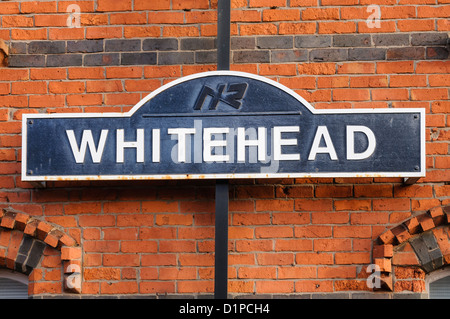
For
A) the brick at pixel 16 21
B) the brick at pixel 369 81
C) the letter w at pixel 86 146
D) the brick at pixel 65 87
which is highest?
the brick at pixel 16 21

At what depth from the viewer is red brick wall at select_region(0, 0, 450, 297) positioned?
134 inches

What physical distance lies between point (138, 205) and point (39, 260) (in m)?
0.68

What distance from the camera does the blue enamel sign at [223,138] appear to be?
322 centimetres

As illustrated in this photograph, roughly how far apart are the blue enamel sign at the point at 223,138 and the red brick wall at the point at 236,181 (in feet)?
0.79

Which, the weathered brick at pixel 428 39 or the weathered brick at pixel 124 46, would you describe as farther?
the weathered brick at pixel 124 46

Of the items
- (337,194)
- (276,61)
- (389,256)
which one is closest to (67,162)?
(276,61)

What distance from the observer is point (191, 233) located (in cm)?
344

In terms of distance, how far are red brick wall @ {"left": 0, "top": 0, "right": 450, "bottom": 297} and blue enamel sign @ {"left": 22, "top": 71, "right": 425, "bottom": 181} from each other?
9.4 inches

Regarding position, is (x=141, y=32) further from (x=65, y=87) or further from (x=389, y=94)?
(x=389, y=94)

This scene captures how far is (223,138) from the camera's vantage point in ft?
10.7

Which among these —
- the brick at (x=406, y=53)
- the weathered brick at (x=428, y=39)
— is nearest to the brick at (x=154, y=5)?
the brick at (x=406, y=53)

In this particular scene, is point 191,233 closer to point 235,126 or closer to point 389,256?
point 235,126

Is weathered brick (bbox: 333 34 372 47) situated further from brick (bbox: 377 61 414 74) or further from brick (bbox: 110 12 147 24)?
brick (bbox: 110 12 147 24)

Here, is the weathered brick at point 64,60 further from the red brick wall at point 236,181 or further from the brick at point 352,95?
the brick at point 352,95
